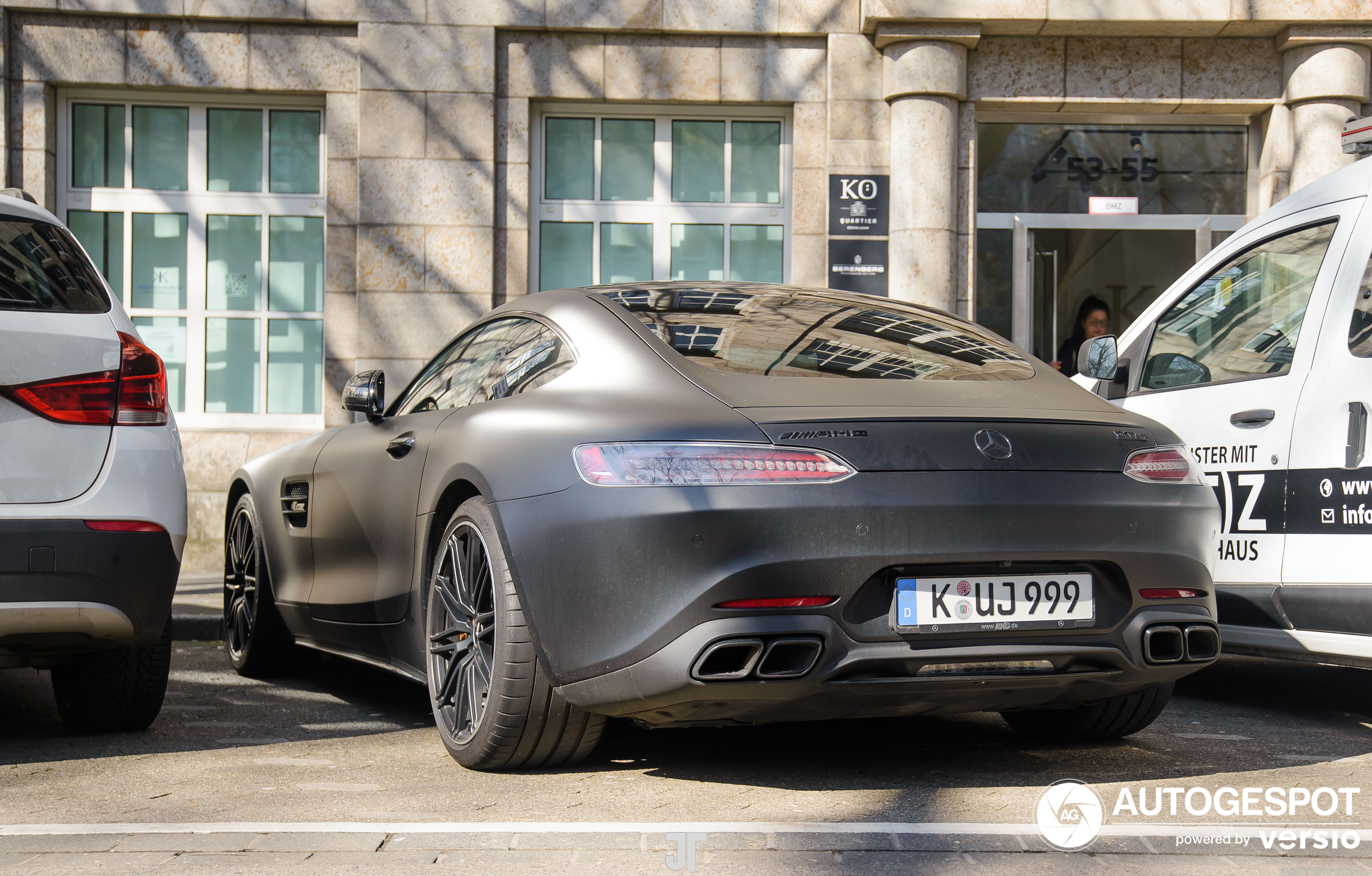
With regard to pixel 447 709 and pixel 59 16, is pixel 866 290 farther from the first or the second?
pixel 447 709

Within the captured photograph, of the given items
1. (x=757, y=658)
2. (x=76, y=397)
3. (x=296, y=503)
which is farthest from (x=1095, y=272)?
(x=76, y=397)

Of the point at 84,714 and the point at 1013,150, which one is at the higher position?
the point at 1013,150

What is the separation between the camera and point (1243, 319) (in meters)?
5.12

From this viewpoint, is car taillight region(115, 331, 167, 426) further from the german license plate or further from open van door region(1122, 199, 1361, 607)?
open van door region(1122, 199, 1361, 607)

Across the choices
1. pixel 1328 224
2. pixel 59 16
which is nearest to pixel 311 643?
pixel 1328 224

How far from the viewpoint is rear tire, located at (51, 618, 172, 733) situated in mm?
4359

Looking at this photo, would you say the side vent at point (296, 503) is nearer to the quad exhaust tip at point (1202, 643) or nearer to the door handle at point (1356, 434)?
the quad exhaust tip at point (1202, 643)

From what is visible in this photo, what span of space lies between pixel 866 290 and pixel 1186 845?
7940mm

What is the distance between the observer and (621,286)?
167 inches

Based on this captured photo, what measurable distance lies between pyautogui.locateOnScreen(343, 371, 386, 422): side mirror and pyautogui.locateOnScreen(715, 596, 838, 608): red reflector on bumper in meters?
2.03

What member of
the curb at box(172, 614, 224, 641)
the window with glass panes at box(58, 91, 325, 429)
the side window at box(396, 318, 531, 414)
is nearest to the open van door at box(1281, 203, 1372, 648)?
the side window at box(396, 318, 531, 414)

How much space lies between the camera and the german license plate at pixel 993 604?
3.28m

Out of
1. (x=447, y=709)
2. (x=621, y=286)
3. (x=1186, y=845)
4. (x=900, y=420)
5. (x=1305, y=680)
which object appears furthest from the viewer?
(x=1305, y=680)

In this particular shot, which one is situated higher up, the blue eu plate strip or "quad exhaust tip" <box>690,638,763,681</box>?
the blue eu plate strip
